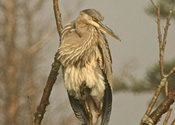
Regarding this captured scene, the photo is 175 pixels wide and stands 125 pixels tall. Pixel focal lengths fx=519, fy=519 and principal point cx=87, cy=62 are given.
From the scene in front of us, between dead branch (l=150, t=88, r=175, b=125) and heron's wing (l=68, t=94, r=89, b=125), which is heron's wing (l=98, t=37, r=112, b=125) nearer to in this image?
heron's wing (l=68, t=94, r=89, b=125)

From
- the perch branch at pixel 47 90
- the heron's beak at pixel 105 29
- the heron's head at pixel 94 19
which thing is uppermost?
the heron's head at pixel 94 19

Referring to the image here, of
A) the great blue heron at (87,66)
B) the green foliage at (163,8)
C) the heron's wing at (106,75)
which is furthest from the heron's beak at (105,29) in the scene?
the green foliage at (163,8)

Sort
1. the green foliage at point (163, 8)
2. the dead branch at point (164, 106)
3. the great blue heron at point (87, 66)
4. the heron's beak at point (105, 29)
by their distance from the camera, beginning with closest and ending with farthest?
the dead branch at point (164, 106)
the heron's beak at point (105, 29)
the great blue heron at point (87, 66)
the green foliage at point (163, 8)

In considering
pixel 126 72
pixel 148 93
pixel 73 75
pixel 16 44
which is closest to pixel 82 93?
pixel 73 75

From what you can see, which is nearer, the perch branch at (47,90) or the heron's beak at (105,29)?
the perch branch at (47,90)

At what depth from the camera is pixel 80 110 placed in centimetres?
256

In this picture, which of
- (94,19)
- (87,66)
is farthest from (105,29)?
(87,66)

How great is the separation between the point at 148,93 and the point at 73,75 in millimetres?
5554

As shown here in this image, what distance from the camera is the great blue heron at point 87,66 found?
2.44 meters

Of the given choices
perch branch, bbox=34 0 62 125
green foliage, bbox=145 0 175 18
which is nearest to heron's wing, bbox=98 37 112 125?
perch branch, bbox=34 0 62 125

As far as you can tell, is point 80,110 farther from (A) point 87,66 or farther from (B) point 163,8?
(B) point 163,8

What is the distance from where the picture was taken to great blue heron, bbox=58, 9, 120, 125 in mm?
2438

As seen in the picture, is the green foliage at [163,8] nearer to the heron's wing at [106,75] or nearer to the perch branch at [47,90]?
the heron's wing at [106,75]

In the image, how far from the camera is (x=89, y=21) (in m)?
2.49
